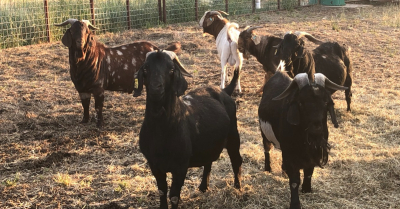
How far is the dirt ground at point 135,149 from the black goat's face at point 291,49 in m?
1.32

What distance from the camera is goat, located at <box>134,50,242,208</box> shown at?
4.23 m

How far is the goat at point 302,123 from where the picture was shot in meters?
4.43

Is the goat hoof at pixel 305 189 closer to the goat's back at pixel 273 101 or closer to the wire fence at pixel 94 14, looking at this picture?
the goat's back at pixel 273 101

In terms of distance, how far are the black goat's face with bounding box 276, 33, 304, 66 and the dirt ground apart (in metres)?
1.32

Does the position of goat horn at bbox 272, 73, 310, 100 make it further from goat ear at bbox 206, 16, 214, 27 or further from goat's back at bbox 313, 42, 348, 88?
goat ear at bbox 206, 16, 214, 27

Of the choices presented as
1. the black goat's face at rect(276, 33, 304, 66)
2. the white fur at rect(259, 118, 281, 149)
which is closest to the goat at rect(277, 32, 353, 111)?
the black goat's face at rect(276, 33, 304, 66)

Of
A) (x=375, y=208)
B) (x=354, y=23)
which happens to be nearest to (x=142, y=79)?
(x=375, y=208)

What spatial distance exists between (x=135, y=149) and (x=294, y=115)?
3.07 meters

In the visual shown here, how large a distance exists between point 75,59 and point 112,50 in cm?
108

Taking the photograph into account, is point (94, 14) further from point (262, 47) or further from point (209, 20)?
point (262, 47)

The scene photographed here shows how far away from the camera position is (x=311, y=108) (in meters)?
4.40

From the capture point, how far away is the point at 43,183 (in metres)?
5.68

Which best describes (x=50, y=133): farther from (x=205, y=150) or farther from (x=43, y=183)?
(x=205, y=150)

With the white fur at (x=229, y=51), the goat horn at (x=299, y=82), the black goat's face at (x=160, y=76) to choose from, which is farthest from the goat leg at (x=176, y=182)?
the white fur at (x=229, y=51)
